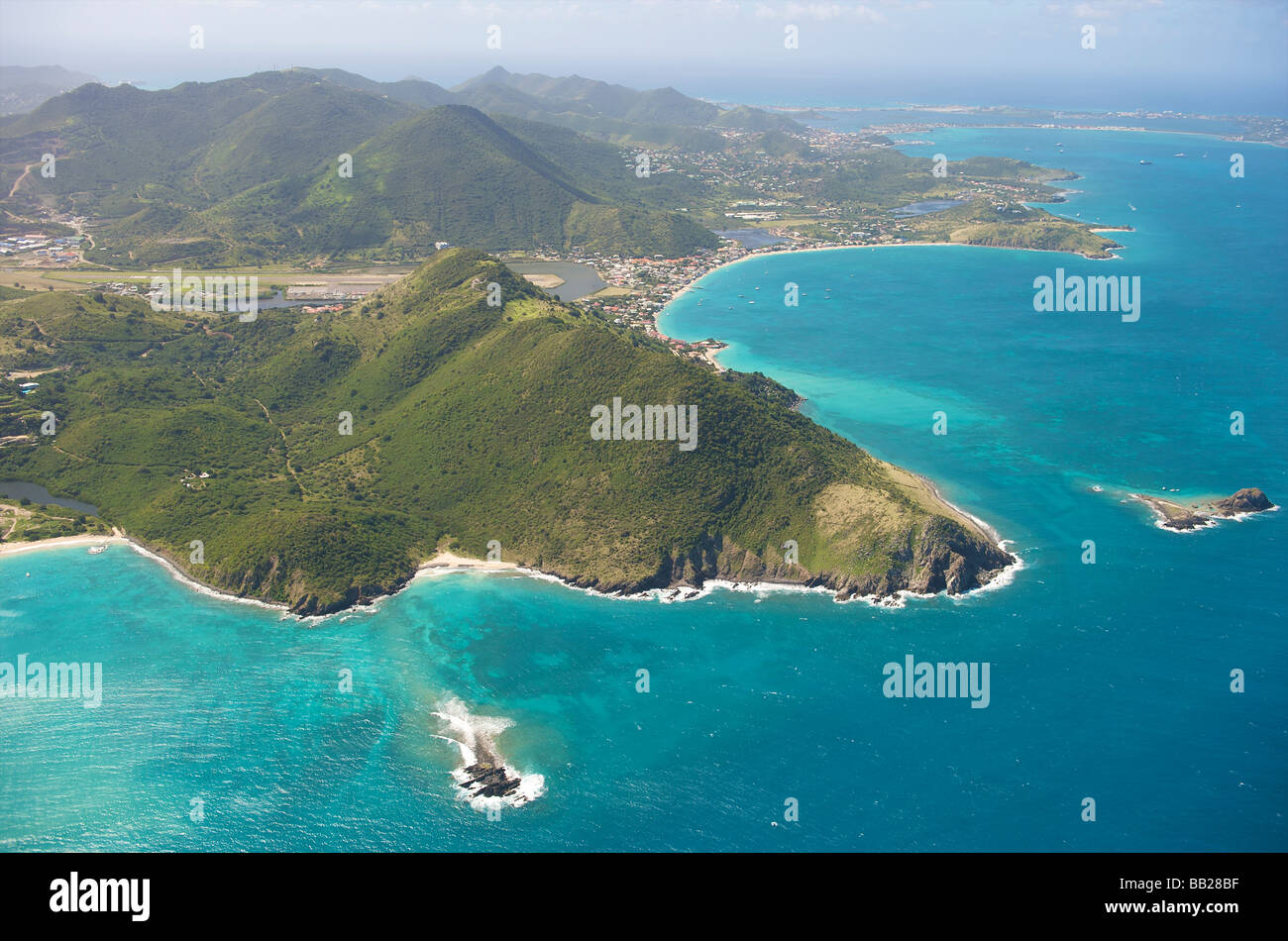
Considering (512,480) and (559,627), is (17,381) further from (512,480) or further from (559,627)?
(559,627)

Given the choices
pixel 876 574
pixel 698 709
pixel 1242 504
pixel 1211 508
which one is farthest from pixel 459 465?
pixel 1242 504

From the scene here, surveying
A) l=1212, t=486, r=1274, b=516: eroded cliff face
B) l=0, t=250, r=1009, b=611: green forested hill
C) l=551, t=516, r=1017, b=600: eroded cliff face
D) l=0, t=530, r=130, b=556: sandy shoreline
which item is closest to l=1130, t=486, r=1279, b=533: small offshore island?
l=1212, t=486, r=1274, b=516: eroded cliff face

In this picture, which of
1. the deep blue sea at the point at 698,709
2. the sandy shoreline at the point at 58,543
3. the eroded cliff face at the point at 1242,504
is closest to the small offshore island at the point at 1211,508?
the eroded cliff face at the point at 1242,504

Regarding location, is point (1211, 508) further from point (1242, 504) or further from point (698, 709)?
point (698, 709)

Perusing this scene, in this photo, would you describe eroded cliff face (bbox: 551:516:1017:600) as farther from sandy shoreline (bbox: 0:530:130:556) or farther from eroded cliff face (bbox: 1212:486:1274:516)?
sandy shoreline (bbox: 0:530:130:556)

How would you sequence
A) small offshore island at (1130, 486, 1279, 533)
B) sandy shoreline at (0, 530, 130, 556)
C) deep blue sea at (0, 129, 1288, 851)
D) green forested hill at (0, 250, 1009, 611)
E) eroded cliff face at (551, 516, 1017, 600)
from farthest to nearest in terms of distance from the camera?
small offshore island at (1130, 486, 1279, 533) → sandy shoreline at (0, 530, 130, 556) → green forested hill at (0, 250, 1009, 611) → eroded cliff face at (551, 516, 1017, 600) → deep blue sea at (0, 129, 1288, 851)
